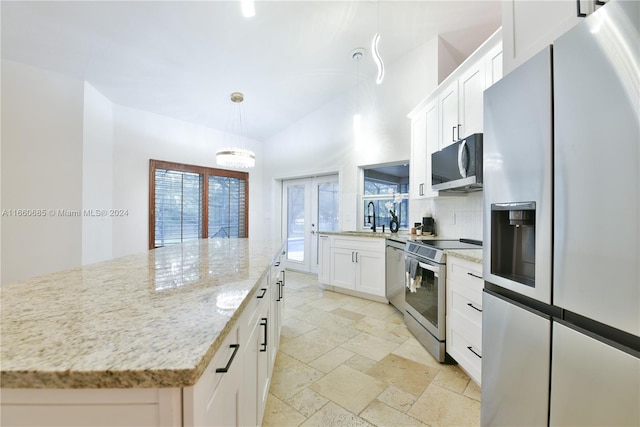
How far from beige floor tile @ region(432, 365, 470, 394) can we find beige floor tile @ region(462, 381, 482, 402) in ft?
0.07

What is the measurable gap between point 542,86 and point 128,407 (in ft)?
4.90

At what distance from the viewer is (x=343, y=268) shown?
3.84 metres

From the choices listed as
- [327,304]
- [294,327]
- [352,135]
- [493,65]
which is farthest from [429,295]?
[352,135]

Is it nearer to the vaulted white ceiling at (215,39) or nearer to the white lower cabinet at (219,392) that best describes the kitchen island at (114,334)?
the white lower cabinet at (219,392)

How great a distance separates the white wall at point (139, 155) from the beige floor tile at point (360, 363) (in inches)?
147

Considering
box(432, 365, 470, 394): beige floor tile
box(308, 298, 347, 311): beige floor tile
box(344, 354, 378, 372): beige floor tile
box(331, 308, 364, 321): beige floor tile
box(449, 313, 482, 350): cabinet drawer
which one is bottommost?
box(308, 298, 347, 311): beige floor tile

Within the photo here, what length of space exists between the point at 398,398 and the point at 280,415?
29.7 inches

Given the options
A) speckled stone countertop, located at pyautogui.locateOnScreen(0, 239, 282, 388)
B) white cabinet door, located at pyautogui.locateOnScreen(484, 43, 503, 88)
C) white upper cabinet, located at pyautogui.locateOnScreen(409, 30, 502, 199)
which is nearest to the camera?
speckled stone countertop, located at pyautogui.locateOnScreen(0, 239, 282, 388)

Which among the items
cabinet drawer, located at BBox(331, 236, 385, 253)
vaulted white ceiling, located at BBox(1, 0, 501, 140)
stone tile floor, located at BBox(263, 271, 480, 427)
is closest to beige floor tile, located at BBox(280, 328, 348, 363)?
stone tile floor, located at BBox(263, 271, 480, 427)

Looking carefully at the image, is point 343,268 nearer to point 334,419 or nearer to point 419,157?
point 419,157

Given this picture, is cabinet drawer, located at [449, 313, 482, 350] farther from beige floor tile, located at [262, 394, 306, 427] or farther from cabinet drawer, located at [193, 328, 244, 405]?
cabinet drawer, located at [193, 328, 244, 405]

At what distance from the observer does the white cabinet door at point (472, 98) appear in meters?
2.18

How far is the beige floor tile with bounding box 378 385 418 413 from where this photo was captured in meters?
1.62

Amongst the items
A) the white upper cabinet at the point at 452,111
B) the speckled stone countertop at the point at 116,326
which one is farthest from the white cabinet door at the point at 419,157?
the speckled stone countertop at the point at 116,326
